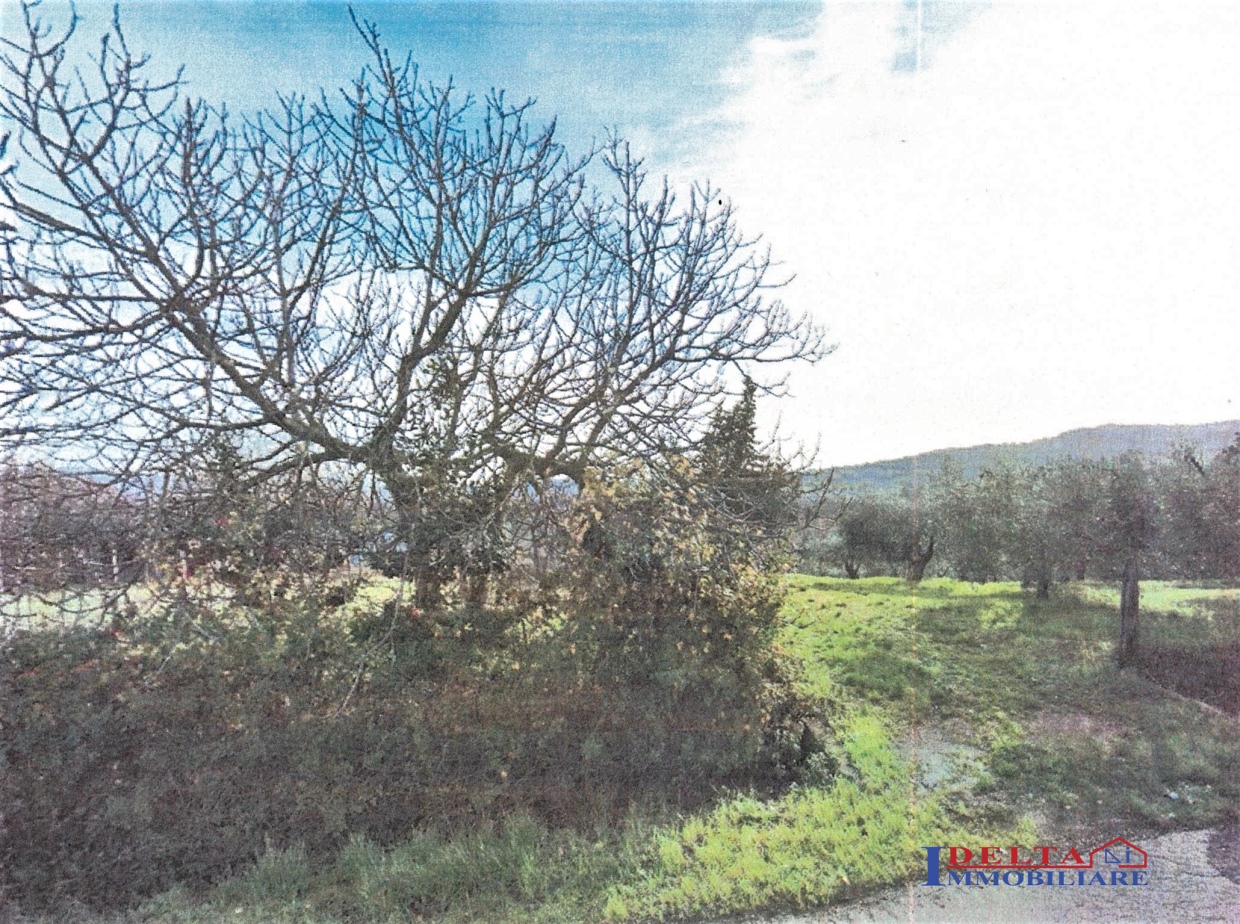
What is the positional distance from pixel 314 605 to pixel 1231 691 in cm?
548

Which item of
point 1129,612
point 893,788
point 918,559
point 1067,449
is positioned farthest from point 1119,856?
point 1067,449

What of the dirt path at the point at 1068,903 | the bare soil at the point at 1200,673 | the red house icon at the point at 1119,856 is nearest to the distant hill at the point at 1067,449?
the bare soil at the point at 1200,673

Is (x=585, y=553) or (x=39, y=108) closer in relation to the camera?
(x=39, y=108)

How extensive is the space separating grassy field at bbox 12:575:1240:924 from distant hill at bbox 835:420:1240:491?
864 mm

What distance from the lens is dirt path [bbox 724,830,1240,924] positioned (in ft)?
9.21

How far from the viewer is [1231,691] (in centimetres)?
393

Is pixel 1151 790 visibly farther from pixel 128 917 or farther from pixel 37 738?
pixel 37 738

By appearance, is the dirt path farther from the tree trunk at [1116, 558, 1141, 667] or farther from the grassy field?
the tree trunk at [1116, 558, 1141, 667]

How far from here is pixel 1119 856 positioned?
3.10 meters

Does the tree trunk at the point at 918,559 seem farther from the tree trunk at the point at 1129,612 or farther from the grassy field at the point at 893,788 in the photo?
the tree trunk at the point at 1129,612

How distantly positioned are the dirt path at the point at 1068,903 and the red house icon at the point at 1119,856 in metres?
0.04

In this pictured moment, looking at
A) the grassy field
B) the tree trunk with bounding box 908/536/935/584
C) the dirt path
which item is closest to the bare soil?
the grassy field

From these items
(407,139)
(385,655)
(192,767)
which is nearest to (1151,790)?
(385,655)

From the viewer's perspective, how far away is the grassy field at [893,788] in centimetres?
296
